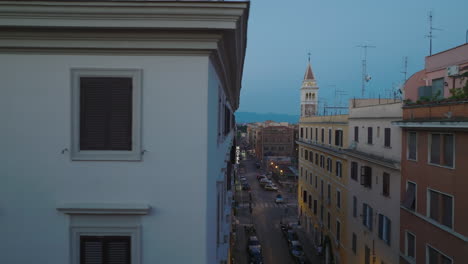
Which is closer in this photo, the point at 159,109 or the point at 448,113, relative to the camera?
the point at 159,109

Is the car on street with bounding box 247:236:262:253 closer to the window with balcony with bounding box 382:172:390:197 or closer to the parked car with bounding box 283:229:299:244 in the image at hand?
the parked car with bounding box 283:229:299:244

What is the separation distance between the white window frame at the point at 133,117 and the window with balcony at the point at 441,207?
13.1 meters

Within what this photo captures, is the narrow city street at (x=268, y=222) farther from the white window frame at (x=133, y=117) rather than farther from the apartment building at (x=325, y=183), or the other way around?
the white window frame at (x=133, y=117)

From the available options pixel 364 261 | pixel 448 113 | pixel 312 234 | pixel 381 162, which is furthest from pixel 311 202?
pixel 448 113

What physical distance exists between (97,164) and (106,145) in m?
0.27

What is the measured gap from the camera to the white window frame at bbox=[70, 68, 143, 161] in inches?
184

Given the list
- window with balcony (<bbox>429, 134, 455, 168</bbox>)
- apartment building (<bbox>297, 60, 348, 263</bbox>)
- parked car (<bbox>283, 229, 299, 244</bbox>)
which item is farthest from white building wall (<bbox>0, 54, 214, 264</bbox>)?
parked car (<bbox>283, 229, 299, 244</bbox>)

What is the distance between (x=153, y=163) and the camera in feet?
15.5

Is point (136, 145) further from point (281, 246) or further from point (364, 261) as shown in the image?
point (281, 246)

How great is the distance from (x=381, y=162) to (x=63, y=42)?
1790 centimetres

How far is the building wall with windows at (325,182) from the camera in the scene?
2644 cm

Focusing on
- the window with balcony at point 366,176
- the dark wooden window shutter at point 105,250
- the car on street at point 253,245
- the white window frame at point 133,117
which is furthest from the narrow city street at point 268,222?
the white window frame at point 133,117

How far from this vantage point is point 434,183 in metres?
14.7

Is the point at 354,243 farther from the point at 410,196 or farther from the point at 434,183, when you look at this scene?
the point at 434,183
